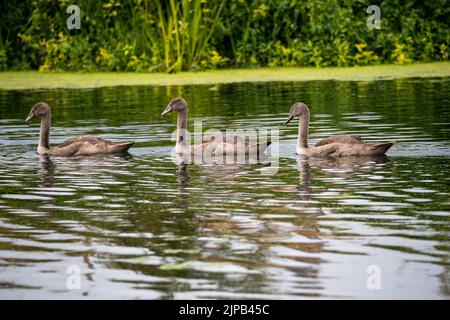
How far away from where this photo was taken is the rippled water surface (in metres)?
6.55

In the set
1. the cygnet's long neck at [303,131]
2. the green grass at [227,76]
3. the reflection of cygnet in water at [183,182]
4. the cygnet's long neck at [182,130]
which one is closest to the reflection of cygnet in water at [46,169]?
the reflection of cygnet in water at [183,182]

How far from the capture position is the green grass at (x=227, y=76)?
71.4 feet

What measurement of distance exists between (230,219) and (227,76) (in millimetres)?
14165

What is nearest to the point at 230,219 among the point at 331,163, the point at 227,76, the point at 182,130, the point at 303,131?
the point at 331,163

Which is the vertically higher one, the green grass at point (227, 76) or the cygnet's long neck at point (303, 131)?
the green grass at point (227, 76)

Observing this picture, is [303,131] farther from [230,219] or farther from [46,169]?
[230,219]

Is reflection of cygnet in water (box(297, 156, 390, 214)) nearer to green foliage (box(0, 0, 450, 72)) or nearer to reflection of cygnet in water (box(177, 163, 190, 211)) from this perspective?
reflection of cygnet in water (box(177, 163, 190, 211))

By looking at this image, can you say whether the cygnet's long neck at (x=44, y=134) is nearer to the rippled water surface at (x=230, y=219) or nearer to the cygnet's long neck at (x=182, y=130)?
the rippled water surface at (x=230, y=219)

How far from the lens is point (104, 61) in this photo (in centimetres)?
2477

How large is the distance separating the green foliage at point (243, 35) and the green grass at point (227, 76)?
2.22ft

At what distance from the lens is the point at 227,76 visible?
22.5 m

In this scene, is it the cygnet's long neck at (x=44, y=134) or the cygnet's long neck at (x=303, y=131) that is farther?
the cygnet's long neck at (x=44, y=134)

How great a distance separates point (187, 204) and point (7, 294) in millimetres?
2952

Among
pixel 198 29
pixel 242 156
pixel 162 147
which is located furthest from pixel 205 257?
pixel 198 29
